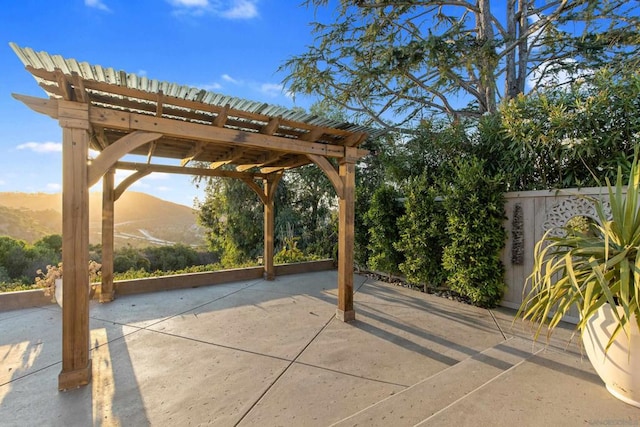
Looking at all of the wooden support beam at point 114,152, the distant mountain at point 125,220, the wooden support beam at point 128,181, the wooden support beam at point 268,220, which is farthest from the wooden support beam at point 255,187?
the distant mountain at point 125,220

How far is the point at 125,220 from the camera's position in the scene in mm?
10305

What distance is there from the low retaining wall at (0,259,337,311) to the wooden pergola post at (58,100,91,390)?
9.41ft

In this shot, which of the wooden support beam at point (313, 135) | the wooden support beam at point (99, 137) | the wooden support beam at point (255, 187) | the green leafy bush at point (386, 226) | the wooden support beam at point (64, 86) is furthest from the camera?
the wooden support beam at point (255, 187)

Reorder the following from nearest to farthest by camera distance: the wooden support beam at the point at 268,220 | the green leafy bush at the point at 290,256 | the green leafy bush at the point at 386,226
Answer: the green leafy bush at the point at 386,226 → the wooden support beam at the point at 268,220 → the green leafy bush at the point at 290,256

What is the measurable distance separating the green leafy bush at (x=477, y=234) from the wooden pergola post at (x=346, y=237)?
1690 mm

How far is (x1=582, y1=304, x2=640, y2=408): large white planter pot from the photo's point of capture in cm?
179

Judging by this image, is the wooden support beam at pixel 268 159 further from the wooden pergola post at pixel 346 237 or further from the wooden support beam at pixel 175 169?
the wooden pergola post at pixel 346 237

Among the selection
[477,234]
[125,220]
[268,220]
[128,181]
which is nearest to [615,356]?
[477,234]

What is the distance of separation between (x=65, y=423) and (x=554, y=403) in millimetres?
3092

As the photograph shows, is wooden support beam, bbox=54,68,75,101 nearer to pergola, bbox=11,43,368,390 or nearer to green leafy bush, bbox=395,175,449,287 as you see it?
pergola, bbox=11,43,368,390

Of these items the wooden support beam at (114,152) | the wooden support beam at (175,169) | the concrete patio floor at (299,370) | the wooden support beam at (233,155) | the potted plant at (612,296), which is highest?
the wooden support beam at (233,155)

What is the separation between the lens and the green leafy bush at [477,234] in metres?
4.23

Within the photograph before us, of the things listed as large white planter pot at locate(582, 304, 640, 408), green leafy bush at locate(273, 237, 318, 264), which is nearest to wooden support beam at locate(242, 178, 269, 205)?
green leafy bush at locate(273, 237, 318, 264)

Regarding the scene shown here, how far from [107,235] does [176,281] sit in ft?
4.47
